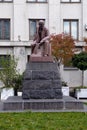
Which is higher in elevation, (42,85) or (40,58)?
(40,58)

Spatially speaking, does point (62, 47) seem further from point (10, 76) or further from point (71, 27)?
point (10, 76)

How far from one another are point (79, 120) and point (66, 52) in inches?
875

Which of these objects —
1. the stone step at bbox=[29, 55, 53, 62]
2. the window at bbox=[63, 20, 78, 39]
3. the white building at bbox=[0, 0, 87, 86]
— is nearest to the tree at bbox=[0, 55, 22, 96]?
the white building at bbox=[0, 0, 87, 86]

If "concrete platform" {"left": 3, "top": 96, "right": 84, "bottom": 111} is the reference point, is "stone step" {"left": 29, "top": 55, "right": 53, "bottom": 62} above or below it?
above

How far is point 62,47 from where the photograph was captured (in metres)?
34.4

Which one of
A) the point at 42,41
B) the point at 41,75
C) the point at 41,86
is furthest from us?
the point at 42,41

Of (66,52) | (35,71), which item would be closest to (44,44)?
(35,71)

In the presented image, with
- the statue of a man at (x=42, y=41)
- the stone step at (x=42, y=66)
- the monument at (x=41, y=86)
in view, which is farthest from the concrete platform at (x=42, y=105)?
the statue of a man at (x=42, y=41)

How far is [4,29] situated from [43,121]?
26642 mm

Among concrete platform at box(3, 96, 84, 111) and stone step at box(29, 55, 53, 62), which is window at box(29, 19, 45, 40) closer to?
stone step at box(29, 55, 53, 62)

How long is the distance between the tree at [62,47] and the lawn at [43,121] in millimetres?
20292

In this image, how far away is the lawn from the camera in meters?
10.6

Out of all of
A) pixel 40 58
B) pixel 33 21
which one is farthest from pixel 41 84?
pixel 33 21

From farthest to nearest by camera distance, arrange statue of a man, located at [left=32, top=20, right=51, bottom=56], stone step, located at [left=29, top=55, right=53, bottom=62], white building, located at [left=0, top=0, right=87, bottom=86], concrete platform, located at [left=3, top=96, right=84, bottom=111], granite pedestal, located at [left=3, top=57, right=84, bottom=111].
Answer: white building, located at [left=0, top=0, right=87, bottom=86] < statue of a man, located at [left=32, top=20, right=51, bottom=56] < stone step, located at [left=29, top=55, right=53, bottom=62] < granite pedestal, located at [left=3, top=57, right=84, bottom=111] < concrete platform, located at [left=3, top=96, right=84, bottom=111]
